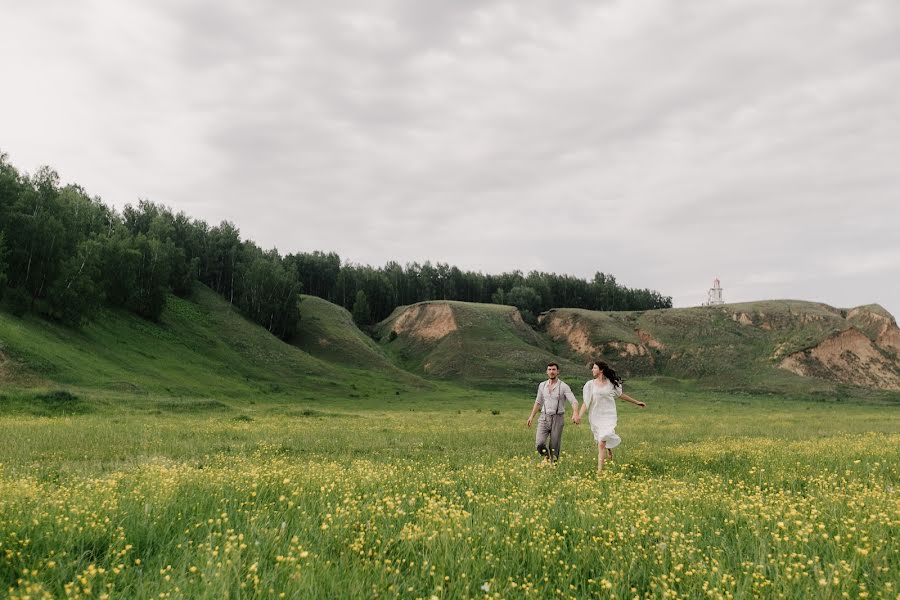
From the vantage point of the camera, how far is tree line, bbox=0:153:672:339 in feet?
177

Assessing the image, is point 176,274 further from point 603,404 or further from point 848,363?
point 848,363

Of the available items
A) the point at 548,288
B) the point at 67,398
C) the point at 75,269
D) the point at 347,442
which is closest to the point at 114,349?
the point at 75,269

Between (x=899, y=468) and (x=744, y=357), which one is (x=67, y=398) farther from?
(x=744, y=357)

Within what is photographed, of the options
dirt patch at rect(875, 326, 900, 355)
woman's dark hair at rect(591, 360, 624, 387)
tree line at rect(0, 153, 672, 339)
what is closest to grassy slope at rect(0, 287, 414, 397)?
tree line at rect(0, 153, 672, 339)

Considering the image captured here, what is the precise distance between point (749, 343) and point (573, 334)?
36881mm

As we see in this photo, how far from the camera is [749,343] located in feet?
363

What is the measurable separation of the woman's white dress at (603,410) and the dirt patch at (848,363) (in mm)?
103018

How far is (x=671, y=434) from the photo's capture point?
25.6 metres

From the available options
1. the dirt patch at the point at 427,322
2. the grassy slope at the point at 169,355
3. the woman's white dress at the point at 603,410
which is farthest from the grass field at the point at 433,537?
the dirt patch at the point at 427,322

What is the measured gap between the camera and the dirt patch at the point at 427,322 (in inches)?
4432

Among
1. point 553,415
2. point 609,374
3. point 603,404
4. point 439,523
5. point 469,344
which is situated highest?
point 609,374

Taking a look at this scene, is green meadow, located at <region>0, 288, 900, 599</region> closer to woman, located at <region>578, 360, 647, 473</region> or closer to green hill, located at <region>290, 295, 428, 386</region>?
woman, located at <region>578, 360, 647, 473</region>

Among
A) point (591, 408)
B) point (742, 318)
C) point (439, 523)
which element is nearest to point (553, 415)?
point (591, 408)

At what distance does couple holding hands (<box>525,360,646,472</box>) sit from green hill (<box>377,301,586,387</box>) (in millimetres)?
64827
